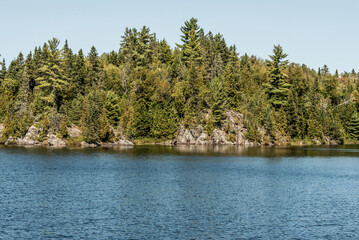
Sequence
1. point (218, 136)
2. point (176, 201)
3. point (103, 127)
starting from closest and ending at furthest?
point (176, 201)
point (103, 127)
point (218, 136)

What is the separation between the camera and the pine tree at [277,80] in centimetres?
17975

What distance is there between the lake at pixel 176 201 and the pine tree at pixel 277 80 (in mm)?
91776

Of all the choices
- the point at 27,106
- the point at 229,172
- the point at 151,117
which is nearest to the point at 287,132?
the point at 151,117

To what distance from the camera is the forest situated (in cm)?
15225

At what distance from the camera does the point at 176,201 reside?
5269 centimetres

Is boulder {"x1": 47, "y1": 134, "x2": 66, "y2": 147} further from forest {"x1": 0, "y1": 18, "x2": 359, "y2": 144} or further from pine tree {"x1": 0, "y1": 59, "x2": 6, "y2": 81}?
pine tree {"x1": 0, "y1": 59, "x2": 6, "y2": 81}

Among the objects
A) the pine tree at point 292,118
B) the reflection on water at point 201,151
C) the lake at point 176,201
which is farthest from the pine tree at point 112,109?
the pine tree at point 292,118

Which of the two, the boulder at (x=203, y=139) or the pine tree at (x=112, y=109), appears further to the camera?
the boulder at (x=203, y=139)

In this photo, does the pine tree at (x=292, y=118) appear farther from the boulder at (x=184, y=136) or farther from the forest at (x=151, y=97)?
the boulder at (x=184, y=136)

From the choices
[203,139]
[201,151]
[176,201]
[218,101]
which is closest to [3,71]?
[203,139]

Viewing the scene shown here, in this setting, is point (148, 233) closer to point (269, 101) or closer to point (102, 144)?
point (102, 144)

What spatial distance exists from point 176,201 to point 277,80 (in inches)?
5519

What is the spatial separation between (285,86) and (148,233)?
158 meters

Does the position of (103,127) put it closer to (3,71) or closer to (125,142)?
(125,142)
